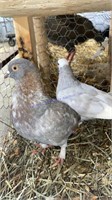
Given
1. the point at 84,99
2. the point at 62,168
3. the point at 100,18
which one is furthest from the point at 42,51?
the point at 100,18

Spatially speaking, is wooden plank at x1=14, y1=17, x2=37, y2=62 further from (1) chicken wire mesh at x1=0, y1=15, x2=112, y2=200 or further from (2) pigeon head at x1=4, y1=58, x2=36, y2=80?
(2) pigeon head at x1=4, y1=58, x2=36, y2=80

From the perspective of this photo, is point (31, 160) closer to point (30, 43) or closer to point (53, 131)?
point (53, 131)

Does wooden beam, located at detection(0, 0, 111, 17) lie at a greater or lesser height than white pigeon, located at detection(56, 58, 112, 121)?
greater

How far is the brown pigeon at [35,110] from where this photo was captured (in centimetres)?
110

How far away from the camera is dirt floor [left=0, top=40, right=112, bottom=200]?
114 centimetres

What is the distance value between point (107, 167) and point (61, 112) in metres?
0.30

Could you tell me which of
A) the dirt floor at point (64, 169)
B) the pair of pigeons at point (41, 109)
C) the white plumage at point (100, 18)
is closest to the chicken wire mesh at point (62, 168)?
the dirt floor at point (64, 169)

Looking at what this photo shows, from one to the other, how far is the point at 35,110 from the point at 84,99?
21cm

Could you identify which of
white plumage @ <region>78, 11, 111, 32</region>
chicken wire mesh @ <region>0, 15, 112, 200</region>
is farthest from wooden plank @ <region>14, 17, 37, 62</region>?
white plumage @ <region>78, 11, 111, 32</region>

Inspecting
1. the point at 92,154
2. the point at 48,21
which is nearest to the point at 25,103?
the point at 92,154

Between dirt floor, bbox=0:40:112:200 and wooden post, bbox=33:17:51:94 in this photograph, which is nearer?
dirt floor, bbox=0:40:112:200

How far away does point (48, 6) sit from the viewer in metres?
0.81

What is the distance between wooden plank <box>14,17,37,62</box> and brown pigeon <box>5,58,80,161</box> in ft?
0.55

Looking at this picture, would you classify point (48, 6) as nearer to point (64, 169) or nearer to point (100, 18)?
point (64, 169)
